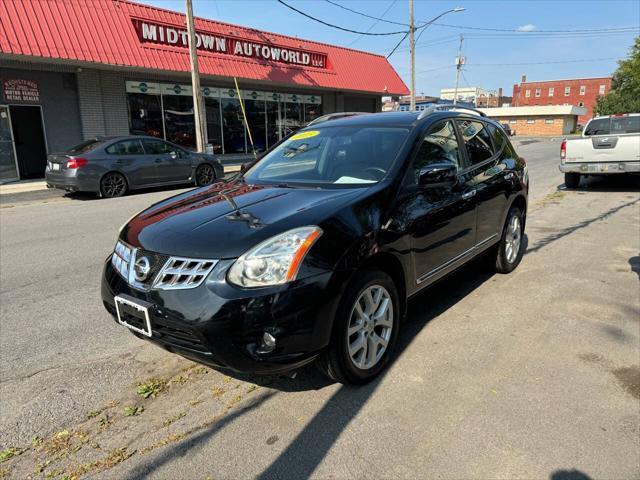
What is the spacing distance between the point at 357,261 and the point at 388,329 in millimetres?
689

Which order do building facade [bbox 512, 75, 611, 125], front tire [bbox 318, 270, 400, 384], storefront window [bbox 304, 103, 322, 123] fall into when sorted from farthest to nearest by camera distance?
building facade [bbox 512, 75, 611, 125]
storefront window [bbox 304, 103, 322, 123]
front tire [bbox 318, 270, 400, 384]

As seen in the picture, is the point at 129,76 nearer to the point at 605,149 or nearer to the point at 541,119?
the point at 605,149

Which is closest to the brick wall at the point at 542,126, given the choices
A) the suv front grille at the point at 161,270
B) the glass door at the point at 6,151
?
the glass door at the point at 6,151

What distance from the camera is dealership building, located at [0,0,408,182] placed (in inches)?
571

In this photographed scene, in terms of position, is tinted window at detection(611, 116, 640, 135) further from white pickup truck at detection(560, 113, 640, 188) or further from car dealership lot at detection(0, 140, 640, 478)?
car dealership lot at detection(0, 140, 640, 478)

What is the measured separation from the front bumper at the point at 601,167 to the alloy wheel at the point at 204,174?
9681 millimetres

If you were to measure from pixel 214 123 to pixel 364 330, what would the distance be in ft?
64.0

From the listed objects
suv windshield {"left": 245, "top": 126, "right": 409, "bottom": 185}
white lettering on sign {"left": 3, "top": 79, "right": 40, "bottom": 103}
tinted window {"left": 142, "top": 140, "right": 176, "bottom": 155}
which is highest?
white lettering on sign {"left": 3, "top": 79, "right": 40, "bottom": 103}

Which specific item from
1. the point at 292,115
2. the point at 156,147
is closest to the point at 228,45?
the point at 292,115

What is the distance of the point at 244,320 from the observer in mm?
2500

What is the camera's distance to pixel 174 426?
9.12 ft

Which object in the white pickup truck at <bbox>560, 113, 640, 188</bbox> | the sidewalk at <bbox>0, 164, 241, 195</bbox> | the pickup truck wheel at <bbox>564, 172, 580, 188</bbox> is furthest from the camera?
the sidewalk at <bbox>0, 164, 241, 195</bbox>

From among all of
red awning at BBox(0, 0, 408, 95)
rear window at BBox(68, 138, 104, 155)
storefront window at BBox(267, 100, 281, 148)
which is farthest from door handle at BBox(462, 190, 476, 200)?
storefront window at BBox(267, 100, 281, 148)

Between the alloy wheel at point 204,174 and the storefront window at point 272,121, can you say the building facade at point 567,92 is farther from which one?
the alloy wheel at point 204,174
